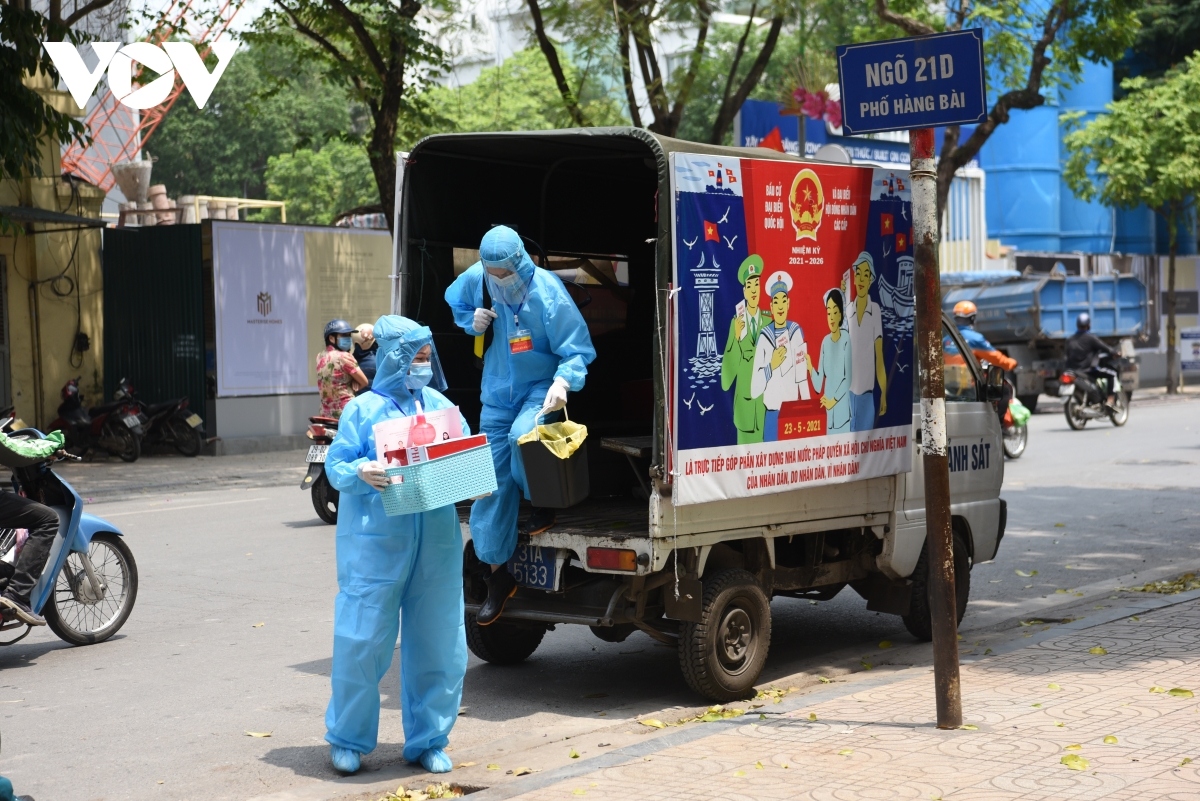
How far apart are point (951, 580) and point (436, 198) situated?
3.55 meters

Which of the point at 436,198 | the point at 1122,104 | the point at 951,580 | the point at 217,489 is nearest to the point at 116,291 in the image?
the point at 217,489

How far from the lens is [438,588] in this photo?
17.5 feet

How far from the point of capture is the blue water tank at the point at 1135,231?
38.7 metres

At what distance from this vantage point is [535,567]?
21.2 ft

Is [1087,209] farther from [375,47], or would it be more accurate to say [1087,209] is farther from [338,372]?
[338,372]

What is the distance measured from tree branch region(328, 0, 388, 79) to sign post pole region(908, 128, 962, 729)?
1189 centimetres

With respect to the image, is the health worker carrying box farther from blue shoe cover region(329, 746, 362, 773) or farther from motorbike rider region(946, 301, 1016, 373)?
motorbike rider region(946, 301, 1016, 373)

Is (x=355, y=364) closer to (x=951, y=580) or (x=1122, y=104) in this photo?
(x=951, y=580)

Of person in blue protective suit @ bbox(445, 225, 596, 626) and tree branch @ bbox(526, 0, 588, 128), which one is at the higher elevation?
tree branch @ bbox(526, 0, 588, 128)

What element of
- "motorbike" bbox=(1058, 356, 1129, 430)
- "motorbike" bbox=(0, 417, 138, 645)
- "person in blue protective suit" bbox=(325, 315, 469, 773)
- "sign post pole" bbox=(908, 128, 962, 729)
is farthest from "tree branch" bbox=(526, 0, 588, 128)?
"person in blue protective suit" bbox=(325, 315, 469, 773)

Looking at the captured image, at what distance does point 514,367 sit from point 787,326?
4.18 feet

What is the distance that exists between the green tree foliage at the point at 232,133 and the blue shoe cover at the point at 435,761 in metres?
52.2

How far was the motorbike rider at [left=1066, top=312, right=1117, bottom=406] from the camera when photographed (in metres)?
21.3

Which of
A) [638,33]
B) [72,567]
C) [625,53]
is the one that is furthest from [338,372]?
[625,53]
